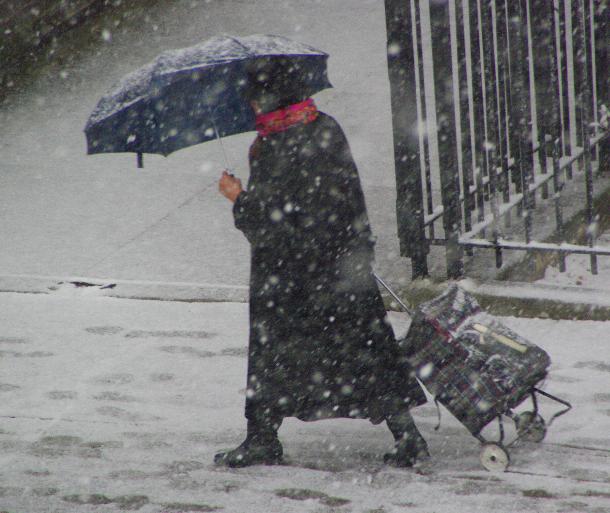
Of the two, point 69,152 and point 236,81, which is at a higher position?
point 236,81

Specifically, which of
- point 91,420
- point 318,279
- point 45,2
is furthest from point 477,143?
point 45,2

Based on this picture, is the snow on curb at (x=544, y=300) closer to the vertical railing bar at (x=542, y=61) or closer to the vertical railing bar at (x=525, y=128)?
the vertical railing bar at (x=525, y=128)

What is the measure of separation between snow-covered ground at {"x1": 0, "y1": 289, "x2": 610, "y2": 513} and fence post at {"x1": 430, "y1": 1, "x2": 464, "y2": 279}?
48cm

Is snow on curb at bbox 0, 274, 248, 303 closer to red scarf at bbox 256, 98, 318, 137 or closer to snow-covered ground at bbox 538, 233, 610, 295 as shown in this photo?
snow-covered ground at bbox 538, 233, 610, 295

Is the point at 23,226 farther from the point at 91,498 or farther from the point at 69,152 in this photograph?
the point at 91,498

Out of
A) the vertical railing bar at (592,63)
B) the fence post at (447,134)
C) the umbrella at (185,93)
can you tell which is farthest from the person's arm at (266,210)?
the vertical railing bar at (592,63)

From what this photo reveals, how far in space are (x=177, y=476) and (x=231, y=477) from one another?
0.73 ft

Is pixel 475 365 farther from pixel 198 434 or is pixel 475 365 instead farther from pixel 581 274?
pixel 581 274

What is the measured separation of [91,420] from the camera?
17.7 ft

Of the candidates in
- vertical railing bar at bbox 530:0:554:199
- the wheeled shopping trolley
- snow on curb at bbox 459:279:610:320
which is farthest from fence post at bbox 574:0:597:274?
the wheeled shopping trolley

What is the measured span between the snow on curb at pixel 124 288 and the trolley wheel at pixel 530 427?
2234 mm

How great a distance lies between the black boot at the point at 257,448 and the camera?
15.7 feet

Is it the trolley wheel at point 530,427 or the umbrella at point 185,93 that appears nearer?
the umbrella at point 185,93

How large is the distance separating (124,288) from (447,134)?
2.08 metres
